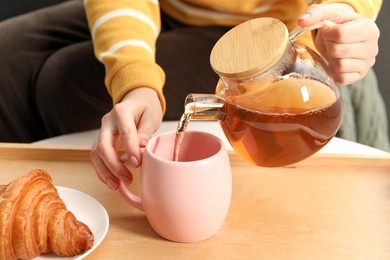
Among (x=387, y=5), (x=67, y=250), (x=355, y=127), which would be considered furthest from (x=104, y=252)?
(x=387, y=5)

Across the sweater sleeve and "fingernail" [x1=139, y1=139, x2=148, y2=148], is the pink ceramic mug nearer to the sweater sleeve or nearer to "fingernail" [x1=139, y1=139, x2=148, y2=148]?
"fingernail" [x1=139, y1=139, x2=148, y2=148]

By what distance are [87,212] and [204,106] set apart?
20cm

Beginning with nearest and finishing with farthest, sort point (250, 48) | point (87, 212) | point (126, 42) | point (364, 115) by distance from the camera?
point (250, 48) → point (87, 212) → point (126, 42) → point (364, 115)

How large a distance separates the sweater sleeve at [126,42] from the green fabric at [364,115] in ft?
1.91

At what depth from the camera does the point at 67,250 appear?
1.98 feet

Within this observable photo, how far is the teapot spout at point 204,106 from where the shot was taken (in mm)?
618

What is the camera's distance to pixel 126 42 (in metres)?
0.95

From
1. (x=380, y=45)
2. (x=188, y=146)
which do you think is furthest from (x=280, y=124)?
(x=380, y=45)

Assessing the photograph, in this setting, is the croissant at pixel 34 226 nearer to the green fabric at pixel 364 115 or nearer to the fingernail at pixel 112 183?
A: the fingernail at pixel 112 183

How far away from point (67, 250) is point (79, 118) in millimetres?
583

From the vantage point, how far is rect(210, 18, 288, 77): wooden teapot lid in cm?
56

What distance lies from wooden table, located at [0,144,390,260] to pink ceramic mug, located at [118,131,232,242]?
0.08ft

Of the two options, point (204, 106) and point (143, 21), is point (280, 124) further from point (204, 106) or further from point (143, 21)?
point (143, 21)

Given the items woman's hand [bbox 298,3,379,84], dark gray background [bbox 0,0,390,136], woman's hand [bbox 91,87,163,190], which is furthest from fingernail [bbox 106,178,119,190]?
dark gray background [bbox 0,0,390,136]
